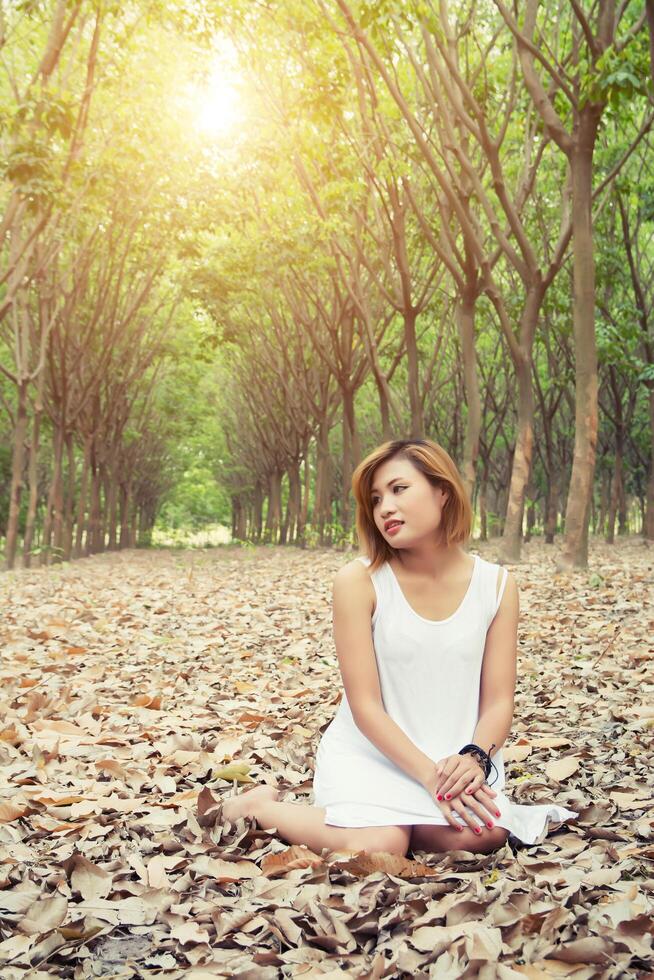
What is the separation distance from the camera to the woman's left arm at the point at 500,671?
3375 mm

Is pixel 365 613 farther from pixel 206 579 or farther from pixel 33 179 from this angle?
pixel 206 579

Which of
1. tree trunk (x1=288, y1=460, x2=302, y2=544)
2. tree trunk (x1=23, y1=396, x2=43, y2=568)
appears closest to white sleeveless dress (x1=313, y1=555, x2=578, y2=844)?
tree trunk (x1=23, y1=396, x2=43, y2=568)

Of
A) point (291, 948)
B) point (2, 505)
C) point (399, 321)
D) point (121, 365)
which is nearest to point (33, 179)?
point (291, 948)

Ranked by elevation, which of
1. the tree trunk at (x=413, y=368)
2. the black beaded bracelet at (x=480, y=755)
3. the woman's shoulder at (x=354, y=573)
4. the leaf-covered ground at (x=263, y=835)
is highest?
the tree trunk at (x=413, y=368)

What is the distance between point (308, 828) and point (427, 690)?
2.21ft

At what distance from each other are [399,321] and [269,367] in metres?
4.27

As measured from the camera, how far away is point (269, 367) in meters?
27.7

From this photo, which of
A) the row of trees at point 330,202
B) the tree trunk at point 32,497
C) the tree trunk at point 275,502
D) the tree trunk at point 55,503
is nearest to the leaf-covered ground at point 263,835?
the row of trees at point 330,202

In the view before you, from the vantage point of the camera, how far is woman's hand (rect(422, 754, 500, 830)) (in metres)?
3.10

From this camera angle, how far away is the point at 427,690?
3379 millimetres

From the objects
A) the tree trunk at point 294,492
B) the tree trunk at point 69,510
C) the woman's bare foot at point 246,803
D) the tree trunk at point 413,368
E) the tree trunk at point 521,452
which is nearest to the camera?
the woman's bare foot at point 246,803

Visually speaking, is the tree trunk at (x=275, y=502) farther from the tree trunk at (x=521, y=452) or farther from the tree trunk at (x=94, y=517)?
the tree trunk at (x=521, y=452)

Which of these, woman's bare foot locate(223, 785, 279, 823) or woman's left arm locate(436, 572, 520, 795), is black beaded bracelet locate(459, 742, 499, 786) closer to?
woman's left arm locate(436, 572, 520, 795)

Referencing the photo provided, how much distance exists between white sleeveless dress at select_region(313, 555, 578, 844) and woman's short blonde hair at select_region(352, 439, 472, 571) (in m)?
0.15
